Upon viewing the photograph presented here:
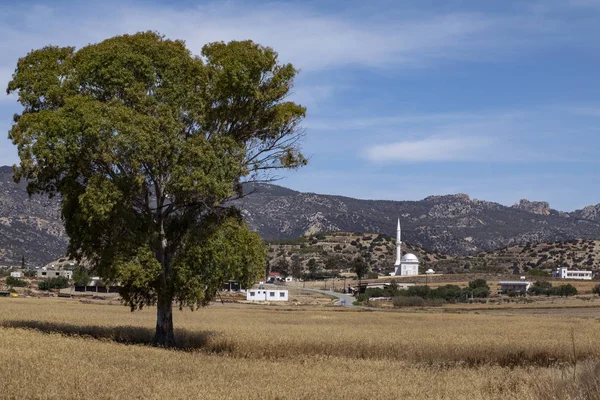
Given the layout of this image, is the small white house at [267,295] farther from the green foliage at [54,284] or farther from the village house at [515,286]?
the village house at [515,286]

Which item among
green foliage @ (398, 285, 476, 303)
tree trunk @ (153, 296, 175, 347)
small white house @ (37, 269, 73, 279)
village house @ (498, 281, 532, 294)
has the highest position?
small white house @ (37, 269, 73, 279)

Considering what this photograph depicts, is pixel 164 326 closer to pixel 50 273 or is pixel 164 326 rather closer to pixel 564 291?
pixel 564 291

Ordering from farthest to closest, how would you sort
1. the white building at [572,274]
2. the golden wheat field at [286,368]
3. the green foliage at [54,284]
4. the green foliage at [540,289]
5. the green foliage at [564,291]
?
the white building at [572,274] → the green foliage at [54,284] → the green foliage at [540,289] → the green foliage at [564,291] → the golden wheat field at [286,368]

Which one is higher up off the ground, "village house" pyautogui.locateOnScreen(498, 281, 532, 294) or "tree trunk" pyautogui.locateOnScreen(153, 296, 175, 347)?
"tree trunk" pyautogui.locateOnScreen(153, 296, 175, 347)

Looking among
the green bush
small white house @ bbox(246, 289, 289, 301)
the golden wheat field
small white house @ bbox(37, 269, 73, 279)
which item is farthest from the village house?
the golden wheat field

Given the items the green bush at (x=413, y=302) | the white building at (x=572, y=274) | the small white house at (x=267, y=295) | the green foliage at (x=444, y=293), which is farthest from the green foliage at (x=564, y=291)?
the white building at (x=572, y=274)

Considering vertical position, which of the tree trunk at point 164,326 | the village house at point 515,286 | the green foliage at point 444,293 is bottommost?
the green foliage at point 444,293

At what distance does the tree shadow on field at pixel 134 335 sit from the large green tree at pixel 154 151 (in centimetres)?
172

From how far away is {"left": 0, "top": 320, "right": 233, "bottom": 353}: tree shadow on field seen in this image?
31.9 m

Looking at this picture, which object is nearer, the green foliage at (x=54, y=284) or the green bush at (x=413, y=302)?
the green bush at (x=413, y=302)

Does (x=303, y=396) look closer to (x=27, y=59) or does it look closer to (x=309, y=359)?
(x=309, y=359)

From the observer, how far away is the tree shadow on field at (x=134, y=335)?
31.9 metres

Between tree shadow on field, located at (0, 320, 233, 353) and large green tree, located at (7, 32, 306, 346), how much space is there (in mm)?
1724

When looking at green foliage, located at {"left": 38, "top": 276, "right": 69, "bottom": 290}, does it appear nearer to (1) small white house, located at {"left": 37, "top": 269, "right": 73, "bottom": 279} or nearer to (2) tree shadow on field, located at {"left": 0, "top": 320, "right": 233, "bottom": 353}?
(1) small white house, located at {"left": 37, "top": 269, "right": 73, "bottom": 279}
